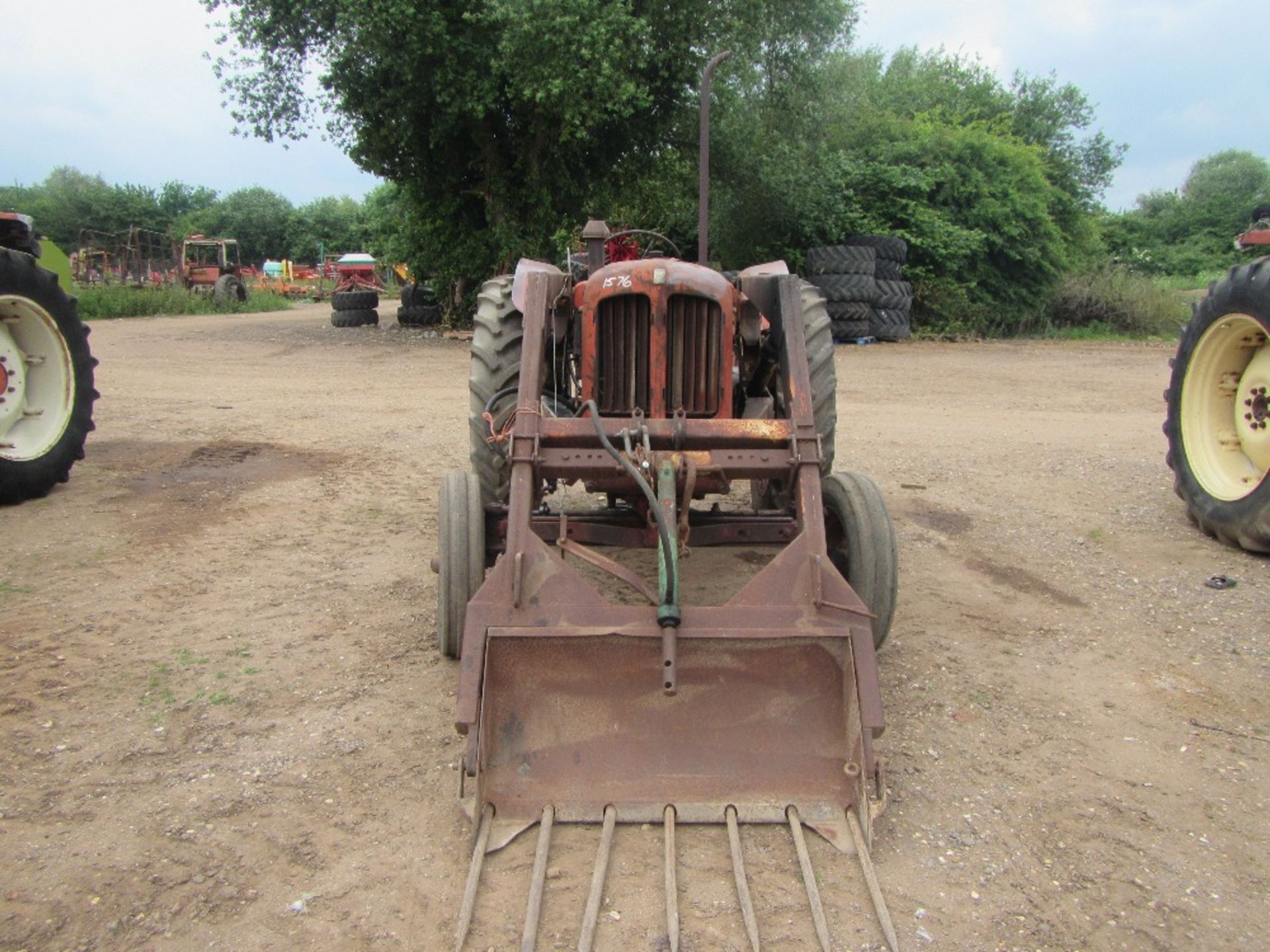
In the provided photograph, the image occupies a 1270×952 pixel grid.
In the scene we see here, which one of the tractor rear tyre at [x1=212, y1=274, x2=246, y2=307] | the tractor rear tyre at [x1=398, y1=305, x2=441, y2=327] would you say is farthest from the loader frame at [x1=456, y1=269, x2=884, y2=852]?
the tractor rear tyre at [x1=212, y1=274, x2=246, y2=307]

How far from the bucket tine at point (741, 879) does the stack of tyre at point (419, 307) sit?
19.6m

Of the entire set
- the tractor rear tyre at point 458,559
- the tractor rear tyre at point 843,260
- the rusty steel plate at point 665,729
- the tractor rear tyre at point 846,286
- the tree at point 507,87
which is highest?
the tree at point 507,87

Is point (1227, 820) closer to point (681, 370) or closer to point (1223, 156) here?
point (681, 370)

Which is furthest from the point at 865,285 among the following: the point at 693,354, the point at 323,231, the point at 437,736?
the point at 323,231

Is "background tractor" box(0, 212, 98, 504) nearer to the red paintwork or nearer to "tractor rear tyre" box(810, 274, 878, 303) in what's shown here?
the red paintwork

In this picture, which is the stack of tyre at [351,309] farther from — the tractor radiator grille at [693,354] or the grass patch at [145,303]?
the tractor radiator grille at [693,354]

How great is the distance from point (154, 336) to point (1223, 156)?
61965 millimetres

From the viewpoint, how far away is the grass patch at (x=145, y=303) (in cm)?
2570

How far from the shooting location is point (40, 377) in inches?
288

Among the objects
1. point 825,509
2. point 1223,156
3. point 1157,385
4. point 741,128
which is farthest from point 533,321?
point 1223,156

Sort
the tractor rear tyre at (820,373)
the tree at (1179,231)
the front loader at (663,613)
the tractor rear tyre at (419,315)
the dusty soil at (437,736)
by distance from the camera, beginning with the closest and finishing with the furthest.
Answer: the dusty soil at (437,736) → the front loader at (663,613) → the tractor rear tyre at (820,373) → the tractor rear tyre at (419,315) → the tree at (1179,231)

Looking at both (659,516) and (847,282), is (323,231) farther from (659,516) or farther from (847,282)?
(659,516)

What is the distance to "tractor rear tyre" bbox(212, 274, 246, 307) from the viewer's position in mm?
30672

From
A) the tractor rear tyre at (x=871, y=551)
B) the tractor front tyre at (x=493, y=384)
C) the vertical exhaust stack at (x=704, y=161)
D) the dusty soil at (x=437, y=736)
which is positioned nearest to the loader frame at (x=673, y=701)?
the dusty soil at (x=437, y=736)
